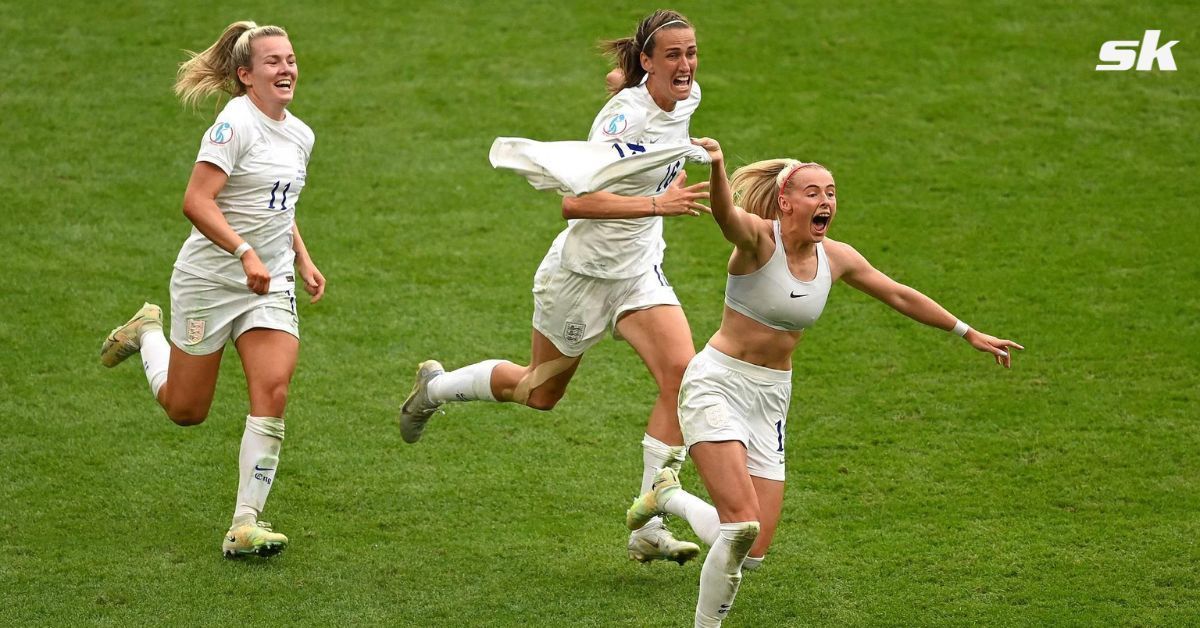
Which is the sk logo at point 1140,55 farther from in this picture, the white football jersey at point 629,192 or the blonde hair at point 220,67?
the blonde hair at point 220,67

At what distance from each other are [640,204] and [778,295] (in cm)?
66

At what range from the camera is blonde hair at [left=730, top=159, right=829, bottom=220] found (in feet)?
20.0

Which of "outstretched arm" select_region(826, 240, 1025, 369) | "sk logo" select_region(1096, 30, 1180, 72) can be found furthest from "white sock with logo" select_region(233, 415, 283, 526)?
"sk logo" select_region(1096, 30, 1180, 72)

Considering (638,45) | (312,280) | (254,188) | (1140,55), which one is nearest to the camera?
(638,45)

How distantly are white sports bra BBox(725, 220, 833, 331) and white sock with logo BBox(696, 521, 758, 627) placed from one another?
2.74 feet

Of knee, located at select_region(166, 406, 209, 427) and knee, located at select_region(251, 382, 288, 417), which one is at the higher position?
knee, located at select_region(251, 382, 288, 417)

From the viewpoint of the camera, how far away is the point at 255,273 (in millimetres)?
6266

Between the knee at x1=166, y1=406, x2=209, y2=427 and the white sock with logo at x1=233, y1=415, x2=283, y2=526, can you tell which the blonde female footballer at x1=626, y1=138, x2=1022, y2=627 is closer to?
the white sock with logo at x1=233, y1=415, x2=283, y2=526

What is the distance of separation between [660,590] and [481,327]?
3.22 meters

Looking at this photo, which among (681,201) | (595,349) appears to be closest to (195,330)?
(681,201)

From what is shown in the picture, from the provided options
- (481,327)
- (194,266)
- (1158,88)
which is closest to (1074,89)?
(1158,88)

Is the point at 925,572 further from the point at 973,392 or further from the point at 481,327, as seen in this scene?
the point at 481,327

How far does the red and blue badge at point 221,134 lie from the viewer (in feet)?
21.7

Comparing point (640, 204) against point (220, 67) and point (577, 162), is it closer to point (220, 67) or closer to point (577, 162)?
point (577, 162)
